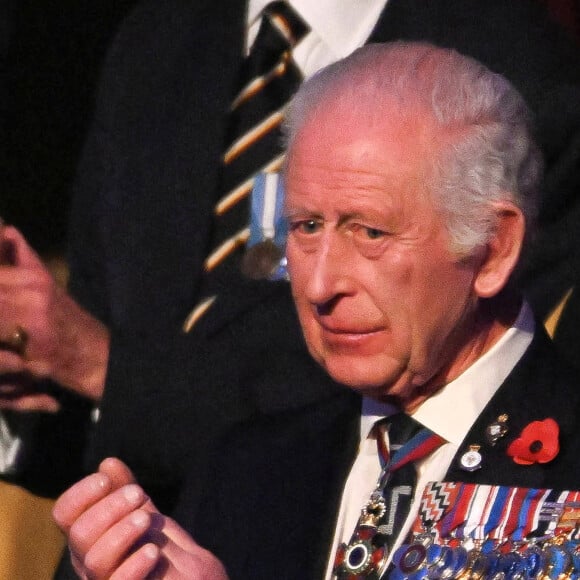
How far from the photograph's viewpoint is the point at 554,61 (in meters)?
2.30

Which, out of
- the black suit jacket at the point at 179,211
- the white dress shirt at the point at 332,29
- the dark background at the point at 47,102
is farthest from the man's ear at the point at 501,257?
the dark background at the point at 47,102

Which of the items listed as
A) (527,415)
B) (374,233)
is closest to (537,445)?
(527,415)

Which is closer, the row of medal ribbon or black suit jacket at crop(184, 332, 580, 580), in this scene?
the row of medal ribbon

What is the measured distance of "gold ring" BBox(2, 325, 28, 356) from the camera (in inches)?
90.6

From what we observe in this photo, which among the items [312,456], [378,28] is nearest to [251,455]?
[312,456]

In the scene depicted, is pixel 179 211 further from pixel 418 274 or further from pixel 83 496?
pixel 83 496

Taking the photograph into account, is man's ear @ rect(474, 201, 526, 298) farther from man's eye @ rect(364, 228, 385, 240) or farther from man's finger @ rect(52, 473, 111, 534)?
man's finger @ rect(52, 473, 111, 534)

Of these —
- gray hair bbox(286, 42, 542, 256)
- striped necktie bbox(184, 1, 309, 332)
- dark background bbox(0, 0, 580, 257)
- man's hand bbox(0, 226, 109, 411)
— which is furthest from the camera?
dark background bbox(0, 0, 580, 257)

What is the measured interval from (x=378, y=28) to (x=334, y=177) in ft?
1.75

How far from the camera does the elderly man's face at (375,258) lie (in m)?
1.89

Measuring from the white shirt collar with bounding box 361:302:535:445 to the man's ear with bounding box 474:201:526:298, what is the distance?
8cm

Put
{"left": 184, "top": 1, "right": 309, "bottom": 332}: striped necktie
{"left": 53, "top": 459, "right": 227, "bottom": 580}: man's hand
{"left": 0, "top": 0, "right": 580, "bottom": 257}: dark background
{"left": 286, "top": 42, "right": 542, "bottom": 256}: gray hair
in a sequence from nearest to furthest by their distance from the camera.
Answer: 1. {"left": 53, "top": 459, "right": 227, "bottom": 580}: man's hand
2. {"left": 286, "top": 42, "right": 542, "bottom": 256}: gray hair
3. {"left": 184, "top": 1, "right": 309, "bottom": 332}: striped necktie
4. {"left": 0, "top": 0, "right": 580, "bottom": 257}: dark background

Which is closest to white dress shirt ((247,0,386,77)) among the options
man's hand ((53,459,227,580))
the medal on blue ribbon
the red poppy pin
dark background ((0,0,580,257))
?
the medal on blue ribbon

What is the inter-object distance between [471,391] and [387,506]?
0.52ft
